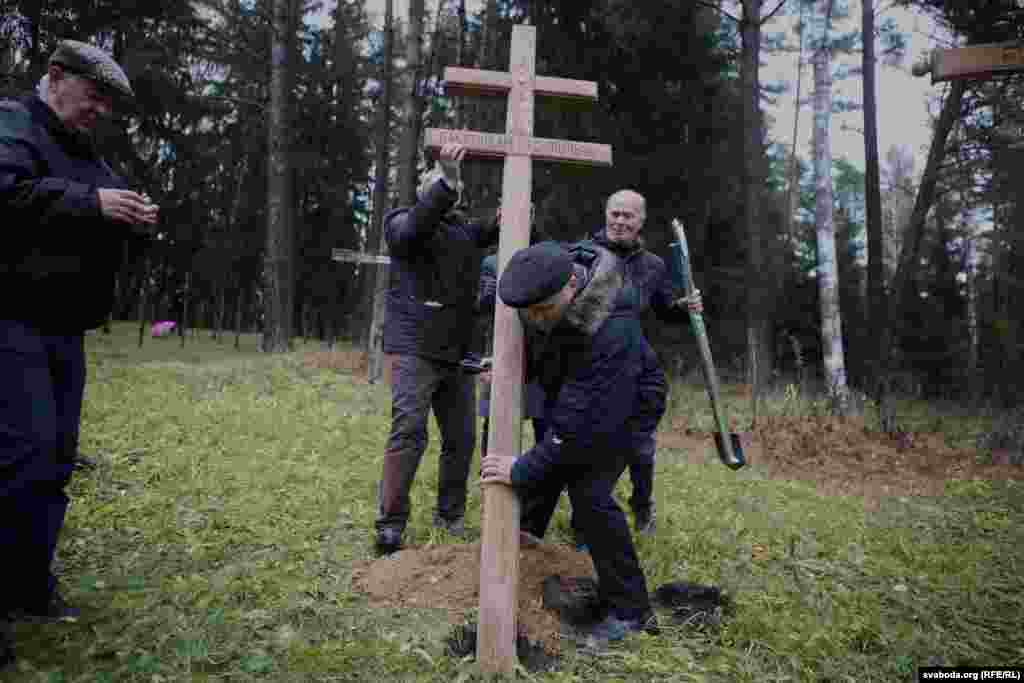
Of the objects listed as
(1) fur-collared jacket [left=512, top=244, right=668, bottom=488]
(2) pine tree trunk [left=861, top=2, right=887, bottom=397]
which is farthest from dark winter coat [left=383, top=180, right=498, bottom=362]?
(2) pine tree trunk [left=861, top=2, right=887, bottom=397]

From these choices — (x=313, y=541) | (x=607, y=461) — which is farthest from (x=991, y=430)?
(x=313, y=541)

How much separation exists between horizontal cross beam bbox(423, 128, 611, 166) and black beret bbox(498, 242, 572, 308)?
2.46 feet

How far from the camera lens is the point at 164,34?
17.4m

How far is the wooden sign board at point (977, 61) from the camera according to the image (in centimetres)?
447

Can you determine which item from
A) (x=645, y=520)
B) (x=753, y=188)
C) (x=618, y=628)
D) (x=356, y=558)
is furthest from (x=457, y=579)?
(x=753, y=188)

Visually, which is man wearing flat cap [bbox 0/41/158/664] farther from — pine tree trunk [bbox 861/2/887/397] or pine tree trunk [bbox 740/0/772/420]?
pine tree trunk [bbox 861/2/887/397]

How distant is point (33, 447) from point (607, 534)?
2443mm

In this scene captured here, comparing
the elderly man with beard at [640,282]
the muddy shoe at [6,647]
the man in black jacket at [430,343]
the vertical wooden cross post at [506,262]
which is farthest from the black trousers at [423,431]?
the muddy shoe at [6,647]

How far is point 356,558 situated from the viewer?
3.92m

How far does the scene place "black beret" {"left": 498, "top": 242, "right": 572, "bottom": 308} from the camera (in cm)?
277

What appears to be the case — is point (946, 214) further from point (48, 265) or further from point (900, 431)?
point (48, 265)

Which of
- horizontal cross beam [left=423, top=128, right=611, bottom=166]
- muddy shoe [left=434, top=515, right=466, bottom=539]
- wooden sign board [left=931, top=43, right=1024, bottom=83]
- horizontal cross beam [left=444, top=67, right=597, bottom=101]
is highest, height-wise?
wooden sign board [left=931, top=43, right=1024, bottom=83]

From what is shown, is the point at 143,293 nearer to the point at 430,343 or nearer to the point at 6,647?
the point at 430,343

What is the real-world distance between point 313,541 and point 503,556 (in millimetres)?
1820
